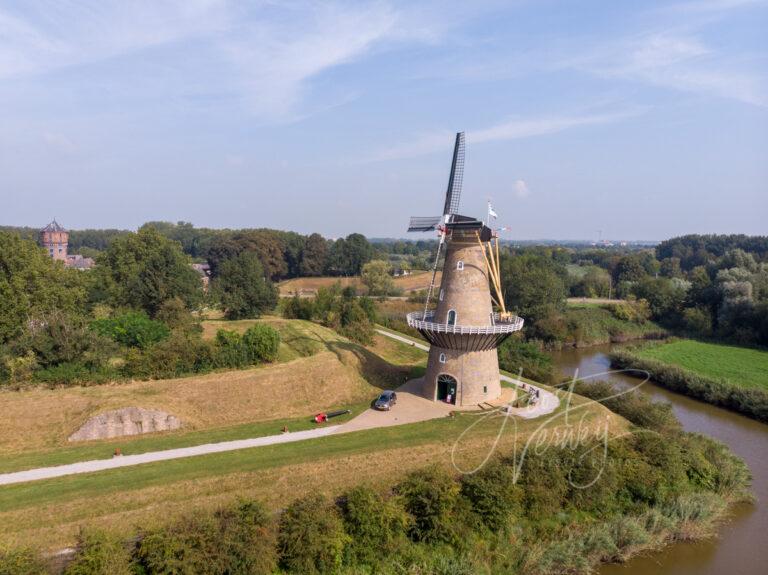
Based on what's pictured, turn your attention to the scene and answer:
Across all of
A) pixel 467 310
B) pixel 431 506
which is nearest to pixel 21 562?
pixel 431 506

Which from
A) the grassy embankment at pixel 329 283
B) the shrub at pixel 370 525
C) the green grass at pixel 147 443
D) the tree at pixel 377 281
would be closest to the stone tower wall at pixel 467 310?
the green grass at pixel 147 443

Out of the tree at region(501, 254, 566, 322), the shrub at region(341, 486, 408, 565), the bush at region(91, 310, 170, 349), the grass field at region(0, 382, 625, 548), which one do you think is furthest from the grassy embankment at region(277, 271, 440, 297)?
the shrub at region(341, 486, 408, 565)

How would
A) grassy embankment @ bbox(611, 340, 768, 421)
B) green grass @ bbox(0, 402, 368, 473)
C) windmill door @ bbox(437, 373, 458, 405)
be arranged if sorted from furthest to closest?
grassy embankment @ bbox(611, 340, 768, 421) < windmill door @ bbox(437, 373, 458, 405) < green grass @ bbox(0, 402, 368, 473)

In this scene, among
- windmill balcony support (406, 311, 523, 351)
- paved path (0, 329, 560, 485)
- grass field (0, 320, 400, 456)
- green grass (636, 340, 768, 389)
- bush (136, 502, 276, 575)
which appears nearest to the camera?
bush (136, 502, 276, 575)

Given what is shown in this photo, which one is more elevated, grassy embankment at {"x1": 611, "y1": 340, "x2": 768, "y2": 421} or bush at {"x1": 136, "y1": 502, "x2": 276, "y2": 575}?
bush at {"x1": 136, "y1": 502, "x2": 276, "y2": 575}

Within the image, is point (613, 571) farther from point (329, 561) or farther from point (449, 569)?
point (329, 561)

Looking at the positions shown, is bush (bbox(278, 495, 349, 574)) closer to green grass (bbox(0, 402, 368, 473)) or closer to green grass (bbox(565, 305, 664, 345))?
green grass (bbox(0, 402, 368, 473))

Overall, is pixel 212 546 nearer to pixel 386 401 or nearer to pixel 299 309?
pixel 386 401

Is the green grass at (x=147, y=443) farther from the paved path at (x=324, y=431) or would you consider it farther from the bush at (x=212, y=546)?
the bush at (x=212, y=546)
